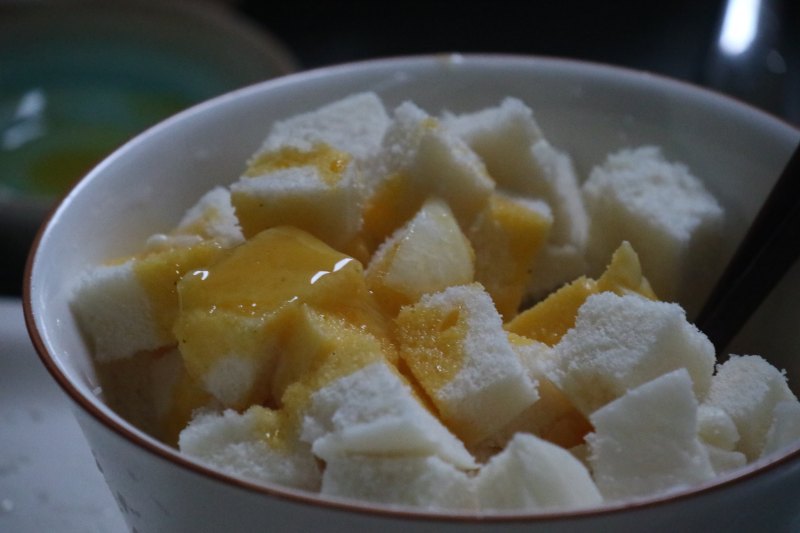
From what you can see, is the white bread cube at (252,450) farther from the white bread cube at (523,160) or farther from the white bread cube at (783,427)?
the white bread cube at (523,160)

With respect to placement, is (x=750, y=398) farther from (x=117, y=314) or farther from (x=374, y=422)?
(x=117, y=314)

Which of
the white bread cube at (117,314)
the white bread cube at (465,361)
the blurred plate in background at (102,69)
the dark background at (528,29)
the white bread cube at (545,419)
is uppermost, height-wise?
the white bread cube at (465,361)

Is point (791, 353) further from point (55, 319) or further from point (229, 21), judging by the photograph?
A: point (229, 21)

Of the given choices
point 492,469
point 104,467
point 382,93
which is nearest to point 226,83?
point 382,93

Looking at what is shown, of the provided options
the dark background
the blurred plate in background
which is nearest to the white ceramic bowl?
the blurred plate in background

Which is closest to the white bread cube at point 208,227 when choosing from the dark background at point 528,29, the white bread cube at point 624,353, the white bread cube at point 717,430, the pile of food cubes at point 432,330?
the pile of food cubes at point 432,330

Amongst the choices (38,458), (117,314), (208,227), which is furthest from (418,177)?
(38,458)
